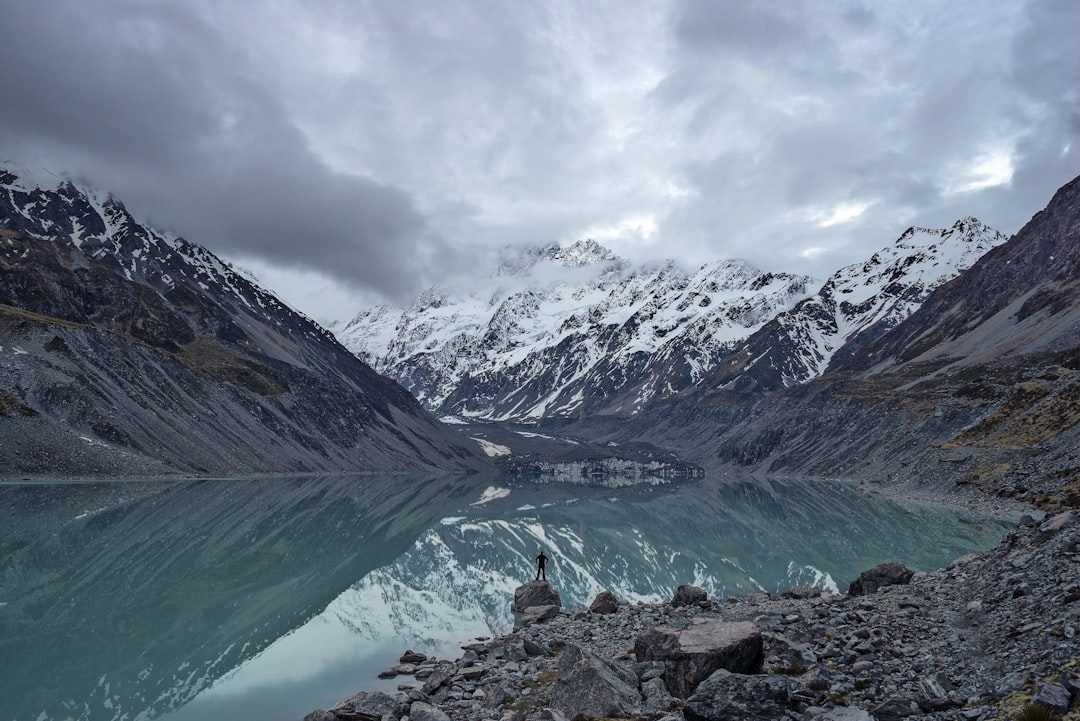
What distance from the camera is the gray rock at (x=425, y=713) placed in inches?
691

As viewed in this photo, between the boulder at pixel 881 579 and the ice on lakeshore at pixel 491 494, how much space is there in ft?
288

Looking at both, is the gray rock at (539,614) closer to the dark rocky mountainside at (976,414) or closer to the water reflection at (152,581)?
the water reflection at (152,581)

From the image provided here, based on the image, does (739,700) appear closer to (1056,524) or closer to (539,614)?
(1056,524)

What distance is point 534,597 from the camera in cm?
3866

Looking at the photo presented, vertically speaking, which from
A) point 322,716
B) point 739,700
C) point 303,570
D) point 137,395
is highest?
point 137,395

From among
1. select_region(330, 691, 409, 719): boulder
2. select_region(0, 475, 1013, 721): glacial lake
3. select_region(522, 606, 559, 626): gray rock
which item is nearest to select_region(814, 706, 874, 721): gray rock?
select_region(330, 691, 409, 719): boulder

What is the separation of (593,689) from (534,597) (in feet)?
76.7

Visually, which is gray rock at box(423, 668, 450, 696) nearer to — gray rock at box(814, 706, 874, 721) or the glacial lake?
the glacial lake

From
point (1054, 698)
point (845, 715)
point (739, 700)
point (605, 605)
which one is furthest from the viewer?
point (605, 605)

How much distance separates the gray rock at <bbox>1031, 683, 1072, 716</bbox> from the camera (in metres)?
10.3

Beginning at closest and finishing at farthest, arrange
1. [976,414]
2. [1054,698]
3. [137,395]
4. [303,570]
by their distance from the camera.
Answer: [1054,698]
[303,570]
[976,414]
[137,395]

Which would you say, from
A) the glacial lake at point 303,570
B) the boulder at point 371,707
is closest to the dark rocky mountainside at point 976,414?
the glacial lake at point 303,570

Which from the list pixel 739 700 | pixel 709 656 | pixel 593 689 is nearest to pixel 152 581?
pixel 593 689

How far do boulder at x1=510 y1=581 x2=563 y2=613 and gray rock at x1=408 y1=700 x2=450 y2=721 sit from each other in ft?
65.7
